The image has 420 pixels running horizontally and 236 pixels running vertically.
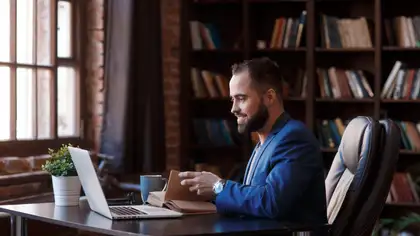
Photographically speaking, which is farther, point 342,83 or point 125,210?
point 342,83

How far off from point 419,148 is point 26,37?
2.60 m

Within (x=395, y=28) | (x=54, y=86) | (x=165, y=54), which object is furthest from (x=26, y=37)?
(x=395, y=28)

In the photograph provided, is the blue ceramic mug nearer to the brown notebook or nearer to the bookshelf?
the brown notebook

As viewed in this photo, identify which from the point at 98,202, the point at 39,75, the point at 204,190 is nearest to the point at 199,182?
the point at 204,190

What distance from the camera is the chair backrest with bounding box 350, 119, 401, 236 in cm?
282

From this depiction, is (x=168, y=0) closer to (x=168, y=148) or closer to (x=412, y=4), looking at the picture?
(x=168, y=148)

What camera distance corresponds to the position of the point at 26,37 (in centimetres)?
459

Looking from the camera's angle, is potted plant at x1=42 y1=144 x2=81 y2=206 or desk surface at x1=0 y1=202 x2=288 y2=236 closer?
desk surface at x1=0 y1=202 x2=288 y2=236

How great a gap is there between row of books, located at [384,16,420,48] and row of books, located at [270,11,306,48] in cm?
58

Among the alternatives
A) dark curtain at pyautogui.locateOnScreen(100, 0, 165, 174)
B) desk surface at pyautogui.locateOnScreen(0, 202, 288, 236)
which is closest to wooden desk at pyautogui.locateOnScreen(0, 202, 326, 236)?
desk surface at pyautogui.locateOnScreen(0, 202, 288, 236)

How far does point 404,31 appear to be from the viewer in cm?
539

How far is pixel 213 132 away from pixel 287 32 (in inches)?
34.4

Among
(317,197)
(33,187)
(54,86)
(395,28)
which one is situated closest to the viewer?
(317,197)

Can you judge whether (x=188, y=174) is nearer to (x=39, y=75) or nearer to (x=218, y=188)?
(x=218, y=188)
